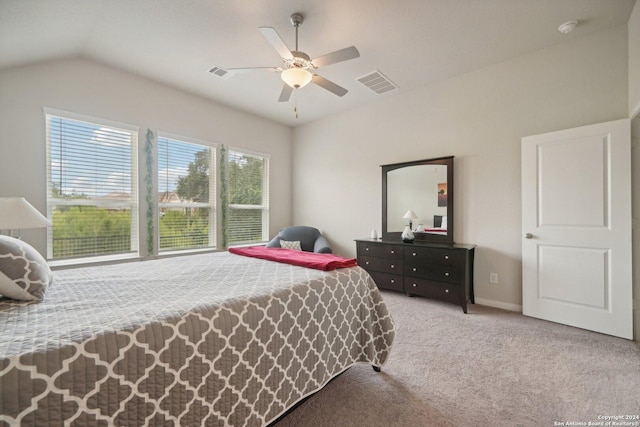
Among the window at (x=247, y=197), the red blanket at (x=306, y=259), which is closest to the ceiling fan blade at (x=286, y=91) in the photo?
the red blanket at (x=306, y=259)

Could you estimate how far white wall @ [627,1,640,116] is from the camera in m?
2.34

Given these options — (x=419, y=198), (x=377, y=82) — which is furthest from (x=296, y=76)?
(x=419, y=198)

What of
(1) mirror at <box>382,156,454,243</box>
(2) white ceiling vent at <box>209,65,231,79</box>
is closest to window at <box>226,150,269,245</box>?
(2) white ceiling vent at <box>209,65,231,79</box>

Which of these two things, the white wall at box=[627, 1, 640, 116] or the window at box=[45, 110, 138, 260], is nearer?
the white wall at box=[627, 1, 640, 116]

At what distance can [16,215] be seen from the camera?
2229 mm

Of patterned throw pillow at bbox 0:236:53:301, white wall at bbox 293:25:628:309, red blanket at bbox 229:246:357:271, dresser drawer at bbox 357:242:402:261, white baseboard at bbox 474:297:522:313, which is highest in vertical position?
white wall at bbox 293:25:628:309

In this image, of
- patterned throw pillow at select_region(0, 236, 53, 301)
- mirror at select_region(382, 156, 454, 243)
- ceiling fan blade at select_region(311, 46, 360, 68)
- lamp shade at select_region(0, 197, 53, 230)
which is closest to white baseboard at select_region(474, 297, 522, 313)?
mirror at select_region(382, 156, 454, 243)

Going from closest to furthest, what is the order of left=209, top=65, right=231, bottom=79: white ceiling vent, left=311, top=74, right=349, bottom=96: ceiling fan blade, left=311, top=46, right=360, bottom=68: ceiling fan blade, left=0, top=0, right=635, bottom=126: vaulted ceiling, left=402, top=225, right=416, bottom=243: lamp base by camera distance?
left=311, top=46, right=360, bottom=68: ceiling fan blade, left=0, top=0, right=635, bottom=126: vaulted ceiling, left=311, top=74, right=349, bottom=96: ceiling fan blade, left=209, top=65, right=231, bottom=79: white ceiling vent, left=402, top=225, right=416, bottom=243: lamp base

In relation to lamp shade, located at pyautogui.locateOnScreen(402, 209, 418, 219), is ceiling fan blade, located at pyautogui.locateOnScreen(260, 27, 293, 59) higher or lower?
higher

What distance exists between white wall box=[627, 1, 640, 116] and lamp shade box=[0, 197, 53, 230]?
16.6 feet

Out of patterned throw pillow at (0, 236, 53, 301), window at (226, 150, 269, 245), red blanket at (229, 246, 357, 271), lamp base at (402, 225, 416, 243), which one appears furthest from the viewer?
window at (226, 150, 269, 245)

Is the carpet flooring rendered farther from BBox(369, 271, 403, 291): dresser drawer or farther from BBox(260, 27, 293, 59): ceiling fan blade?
BBox(260, 27, 293, 59): ceiling fan blade

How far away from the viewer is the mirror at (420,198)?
3688 mm

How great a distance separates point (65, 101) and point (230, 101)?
6.44 feet
